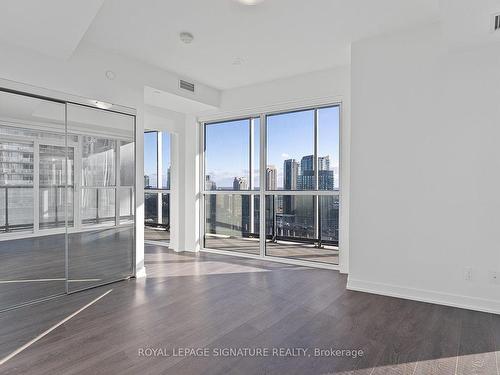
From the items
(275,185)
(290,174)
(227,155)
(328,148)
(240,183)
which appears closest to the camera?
(328,148)

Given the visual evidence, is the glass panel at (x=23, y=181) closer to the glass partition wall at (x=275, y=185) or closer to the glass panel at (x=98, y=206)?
the glass panel at (x=98, y=206)

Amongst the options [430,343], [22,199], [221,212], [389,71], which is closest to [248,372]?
[430,343]

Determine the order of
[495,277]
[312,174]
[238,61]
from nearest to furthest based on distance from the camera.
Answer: [495,277] → [238,61] → [312,174]

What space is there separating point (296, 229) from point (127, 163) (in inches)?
Result: 106

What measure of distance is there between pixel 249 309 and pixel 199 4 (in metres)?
2.87

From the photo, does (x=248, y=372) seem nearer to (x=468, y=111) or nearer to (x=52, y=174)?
(x=468, y=111)

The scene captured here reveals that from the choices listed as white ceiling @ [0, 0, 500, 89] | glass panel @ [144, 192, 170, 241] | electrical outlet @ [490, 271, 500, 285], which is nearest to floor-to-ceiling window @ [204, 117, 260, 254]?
glass panel @ [144, 192, 170, 241]

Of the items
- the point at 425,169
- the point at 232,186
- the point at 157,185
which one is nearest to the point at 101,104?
the point at 232,186

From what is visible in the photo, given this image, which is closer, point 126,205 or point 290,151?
point 126,205

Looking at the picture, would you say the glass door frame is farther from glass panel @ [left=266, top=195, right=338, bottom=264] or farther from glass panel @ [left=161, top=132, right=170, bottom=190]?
glass panel @ [left=161, top=132, right=170, bottom=190]

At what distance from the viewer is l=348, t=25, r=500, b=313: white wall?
3.06 metres

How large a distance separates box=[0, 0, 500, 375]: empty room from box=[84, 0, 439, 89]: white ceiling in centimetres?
3

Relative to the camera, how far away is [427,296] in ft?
10.8

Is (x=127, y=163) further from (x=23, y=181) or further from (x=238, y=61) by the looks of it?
(x=23, y=181)
